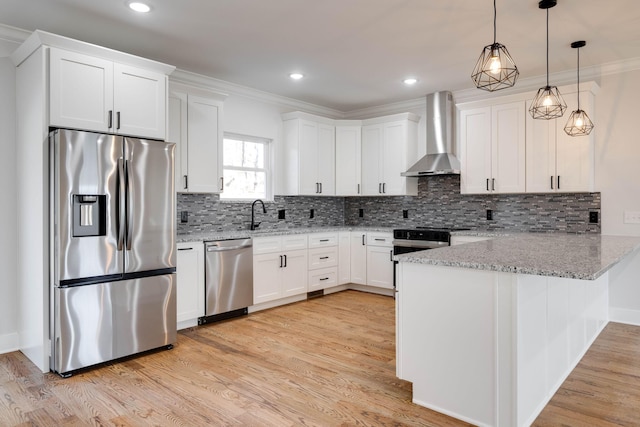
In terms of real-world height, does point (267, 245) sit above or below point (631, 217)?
below

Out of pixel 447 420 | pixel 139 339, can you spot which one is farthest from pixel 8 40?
pixel 447 420

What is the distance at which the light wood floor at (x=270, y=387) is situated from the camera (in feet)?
7.65

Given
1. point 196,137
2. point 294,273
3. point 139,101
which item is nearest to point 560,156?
point 294,273

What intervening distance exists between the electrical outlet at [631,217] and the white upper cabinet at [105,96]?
452 cm

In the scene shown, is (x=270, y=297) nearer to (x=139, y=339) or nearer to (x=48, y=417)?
(x=139, y=339)

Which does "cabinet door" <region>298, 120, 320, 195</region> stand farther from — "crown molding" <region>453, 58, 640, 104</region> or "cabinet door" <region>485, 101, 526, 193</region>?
"cabinet door" <region>485, 101, 526, 193</region>

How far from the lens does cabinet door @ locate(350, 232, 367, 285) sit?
566 cm

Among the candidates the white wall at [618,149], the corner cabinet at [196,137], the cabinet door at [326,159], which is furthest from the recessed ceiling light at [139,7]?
the white wall at [618,149]

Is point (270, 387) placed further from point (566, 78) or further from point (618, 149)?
point (566, 78)

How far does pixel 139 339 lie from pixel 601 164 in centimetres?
473

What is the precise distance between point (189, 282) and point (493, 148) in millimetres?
3594

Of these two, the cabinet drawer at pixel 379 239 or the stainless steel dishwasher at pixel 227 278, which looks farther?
the cabinet drawer at pixel 379 239

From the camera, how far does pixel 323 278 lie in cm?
542

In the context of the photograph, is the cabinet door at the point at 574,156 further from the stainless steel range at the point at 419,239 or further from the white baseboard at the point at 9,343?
the white baseboard at the point at 9,343
